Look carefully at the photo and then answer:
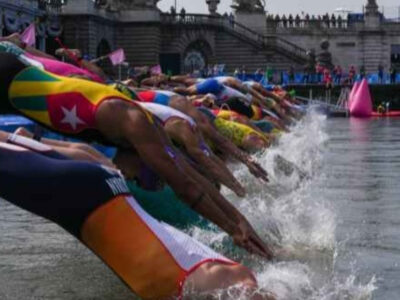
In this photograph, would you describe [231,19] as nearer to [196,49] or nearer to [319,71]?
[196,49]

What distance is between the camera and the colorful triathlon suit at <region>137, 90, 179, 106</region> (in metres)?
10.4

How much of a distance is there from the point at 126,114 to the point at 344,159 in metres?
13.3

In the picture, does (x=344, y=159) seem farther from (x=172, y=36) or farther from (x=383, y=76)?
(x=172, y=36)

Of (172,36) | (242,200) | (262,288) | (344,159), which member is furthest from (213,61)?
(262,288)

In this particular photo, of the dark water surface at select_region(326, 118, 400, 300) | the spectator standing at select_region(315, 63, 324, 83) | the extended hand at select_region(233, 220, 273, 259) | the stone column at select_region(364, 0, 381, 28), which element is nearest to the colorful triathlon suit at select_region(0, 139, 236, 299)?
the extended hand at select_region(233, 220, 273, 259)

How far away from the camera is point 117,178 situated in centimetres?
517

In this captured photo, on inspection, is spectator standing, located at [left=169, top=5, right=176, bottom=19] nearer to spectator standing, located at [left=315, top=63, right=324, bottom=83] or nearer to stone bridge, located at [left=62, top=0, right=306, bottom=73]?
stone bridge, located at [left=62, top=0, right=306, bottom=73]

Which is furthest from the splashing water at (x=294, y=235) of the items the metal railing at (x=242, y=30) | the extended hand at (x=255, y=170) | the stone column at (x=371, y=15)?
the stone column at (x=371, y=15)

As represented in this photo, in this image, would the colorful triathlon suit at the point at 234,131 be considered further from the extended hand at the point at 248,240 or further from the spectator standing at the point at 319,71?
the spectator standing at the point at 319,71

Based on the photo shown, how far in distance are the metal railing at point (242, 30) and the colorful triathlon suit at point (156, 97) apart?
62.8 m

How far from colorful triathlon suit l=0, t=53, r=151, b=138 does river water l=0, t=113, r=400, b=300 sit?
1048 mm

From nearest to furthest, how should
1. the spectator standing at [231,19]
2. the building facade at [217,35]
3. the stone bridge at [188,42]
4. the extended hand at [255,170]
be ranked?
the extended hand at [255,170] → the building facade at [217,35] → the stone bridge at [188,42] → the spectator standing at [231,19]

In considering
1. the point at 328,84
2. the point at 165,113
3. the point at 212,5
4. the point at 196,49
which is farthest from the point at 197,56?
the point at 165,113

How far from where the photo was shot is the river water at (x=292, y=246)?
259 inches
